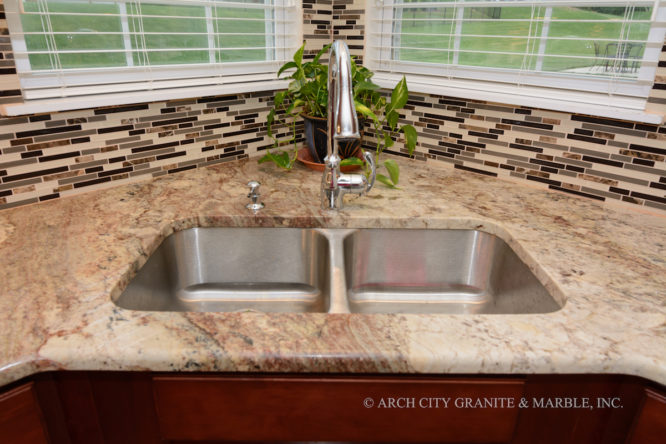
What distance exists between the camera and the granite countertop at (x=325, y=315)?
0.67 metres

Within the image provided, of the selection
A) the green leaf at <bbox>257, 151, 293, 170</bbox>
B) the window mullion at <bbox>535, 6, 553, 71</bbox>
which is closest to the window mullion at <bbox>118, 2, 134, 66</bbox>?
the green leaf at <bbox>257, 151, 293, 170</bbox>

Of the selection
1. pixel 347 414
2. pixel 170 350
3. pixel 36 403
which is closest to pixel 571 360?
pixel 347 414

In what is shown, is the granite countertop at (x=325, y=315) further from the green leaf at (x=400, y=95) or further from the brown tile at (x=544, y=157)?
the green leaf at (x=400, y=95)

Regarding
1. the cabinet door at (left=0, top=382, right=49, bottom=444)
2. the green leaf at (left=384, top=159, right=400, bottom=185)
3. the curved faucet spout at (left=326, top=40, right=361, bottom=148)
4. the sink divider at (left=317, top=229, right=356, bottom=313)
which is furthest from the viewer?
the green leaf at (left=384, top=159, right=400, bottom=185)

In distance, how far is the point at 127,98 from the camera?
1.26 meters

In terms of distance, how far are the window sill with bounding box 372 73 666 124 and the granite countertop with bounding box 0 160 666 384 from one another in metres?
0.24

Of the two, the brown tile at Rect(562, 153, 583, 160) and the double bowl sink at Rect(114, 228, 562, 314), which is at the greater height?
the brown tile at Rect(562, 153, 583, 160)

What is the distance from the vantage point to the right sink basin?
116 centimetres

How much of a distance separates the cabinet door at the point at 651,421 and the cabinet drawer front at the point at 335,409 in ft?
0.59

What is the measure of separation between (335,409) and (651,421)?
18.8 inches

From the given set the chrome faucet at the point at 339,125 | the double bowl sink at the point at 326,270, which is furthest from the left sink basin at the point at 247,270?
the chrome faucet at the point at 339,125

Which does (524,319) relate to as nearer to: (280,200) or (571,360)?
(571,360)

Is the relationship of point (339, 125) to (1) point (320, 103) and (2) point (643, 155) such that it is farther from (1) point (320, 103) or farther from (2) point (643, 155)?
(2) point (643, 155)

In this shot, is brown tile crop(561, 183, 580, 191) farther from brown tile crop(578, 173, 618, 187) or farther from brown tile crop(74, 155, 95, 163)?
brown tile crop(74, 155, 95, 163)
